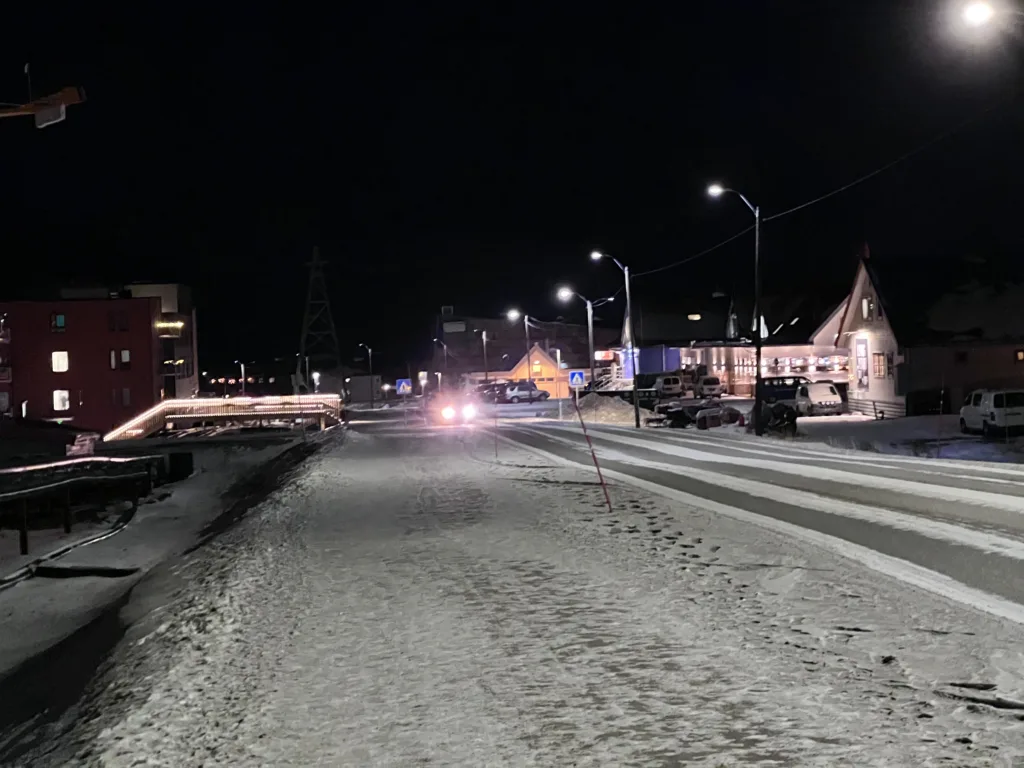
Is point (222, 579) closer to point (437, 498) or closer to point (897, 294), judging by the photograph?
point (437, 498)

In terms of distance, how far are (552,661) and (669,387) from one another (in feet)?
186

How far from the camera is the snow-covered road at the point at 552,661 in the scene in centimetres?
543

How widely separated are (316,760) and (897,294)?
4912cm

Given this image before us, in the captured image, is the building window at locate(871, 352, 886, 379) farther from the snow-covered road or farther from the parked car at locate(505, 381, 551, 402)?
the snow-covered road

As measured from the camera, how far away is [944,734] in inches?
207

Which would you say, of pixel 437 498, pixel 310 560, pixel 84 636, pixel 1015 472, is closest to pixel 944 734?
pixel 310 560

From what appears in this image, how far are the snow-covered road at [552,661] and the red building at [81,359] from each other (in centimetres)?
6343

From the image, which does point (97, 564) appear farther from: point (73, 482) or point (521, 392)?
point (521, 392)

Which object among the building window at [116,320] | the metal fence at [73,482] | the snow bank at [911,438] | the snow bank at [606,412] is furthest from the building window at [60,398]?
the snow bank at [911,438]

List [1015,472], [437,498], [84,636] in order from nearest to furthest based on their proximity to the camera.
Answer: [84,636] → [437,498] → [1015,472]

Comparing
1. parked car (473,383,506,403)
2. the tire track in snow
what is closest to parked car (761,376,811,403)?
parked car (473,383,506,403)

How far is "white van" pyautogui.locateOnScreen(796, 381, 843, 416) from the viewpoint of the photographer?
4722 centimetres

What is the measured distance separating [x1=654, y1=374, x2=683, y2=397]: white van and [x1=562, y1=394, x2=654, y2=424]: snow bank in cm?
824

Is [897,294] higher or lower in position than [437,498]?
higher
